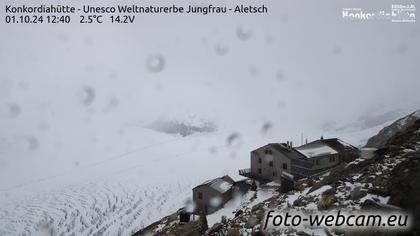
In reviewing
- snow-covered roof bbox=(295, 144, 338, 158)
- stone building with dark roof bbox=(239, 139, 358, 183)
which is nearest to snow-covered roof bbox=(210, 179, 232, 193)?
stone building with dark roof bbox=(239, 139, 358, 183)

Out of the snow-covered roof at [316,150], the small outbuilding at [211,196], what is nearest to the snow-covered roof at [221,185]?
the small outbuilding at [211,196]

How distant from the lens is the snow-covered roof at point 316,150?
30636 mm

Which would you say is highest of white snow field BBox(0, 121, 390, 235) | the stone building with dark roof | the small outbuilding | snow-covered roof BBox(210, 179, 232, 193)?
the stone building with dark roof

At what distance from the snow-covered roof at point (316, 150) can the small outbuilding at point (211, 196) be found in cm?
974

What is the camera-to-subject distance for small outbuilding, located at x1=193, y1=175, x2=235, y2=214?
27.9 metres

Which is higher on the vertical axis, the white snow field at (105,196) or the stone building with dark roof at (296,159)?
the stone building with dark roof at (296,159)

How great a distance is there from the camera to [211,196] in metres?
28.3

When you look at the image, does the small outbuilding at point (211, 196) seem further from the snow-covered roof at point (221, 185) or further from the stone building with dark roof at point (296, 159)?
the stone building with dark roof at point (296, 159)

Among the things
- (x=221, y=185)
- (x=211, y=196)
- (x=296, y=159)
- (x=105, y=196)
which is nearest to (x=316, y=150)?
(x=296, y=159)

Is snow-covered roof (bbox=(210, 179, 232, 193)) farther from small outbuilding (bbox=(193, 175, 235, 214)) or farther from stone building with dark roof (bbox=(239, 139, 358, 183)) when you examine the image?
stone building with dark roof (bbox=(239, 139, 358, 183))

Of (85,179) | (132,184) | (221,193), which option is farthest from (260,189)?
(85,179)

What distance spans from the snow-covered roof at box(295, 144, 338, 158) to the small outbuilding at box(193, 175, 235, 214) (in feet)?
32.0

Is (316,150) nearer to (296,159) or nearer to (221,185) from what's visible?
(296,159)

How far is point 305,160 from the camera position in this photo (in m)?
29.3
